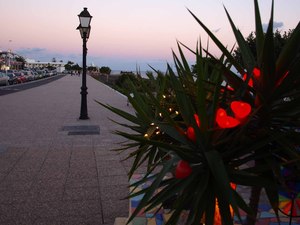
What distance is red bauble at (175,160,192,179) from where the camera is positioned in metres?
1.65

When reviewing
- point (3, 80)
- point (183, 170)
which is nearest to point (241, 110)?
point (183, 170)

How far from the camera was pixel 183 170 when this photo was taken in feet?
5.41

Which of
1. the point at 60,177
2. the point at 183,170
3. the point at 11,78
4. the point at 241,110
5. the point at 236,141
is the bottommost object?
the point at 11,78

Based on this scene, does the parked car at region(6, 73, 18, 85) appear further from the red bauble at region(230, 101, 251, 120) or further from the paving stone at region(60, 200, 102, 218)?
the red bauble at region(230, 101, 251, 120)

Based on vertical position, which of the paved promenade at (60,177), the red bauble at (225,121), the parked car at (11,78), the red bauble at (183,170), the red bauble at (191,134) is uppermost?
the red bauble at (225,121)

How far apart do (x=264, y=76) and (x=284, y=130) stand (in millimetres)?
319

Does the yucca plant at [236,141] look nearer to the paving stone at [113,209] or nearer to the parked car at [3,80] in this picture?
the paving stone at [113,209]

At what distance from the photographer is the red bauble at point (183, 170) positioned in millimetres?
1647

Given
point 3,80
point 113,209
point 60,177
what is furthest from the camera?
point 3,80

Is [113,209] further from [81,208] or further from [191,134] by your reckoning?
[191,134]

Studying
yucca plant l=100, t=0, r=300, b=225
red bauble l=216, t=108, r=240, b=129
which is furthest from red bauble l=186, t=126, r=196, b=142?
red bauble l=216, t=108, r=240, b=129

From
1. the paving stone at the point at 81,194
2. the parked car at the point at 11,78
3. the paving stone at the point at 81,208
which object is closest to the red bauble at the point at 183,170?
the paving stone at the point at 81,208

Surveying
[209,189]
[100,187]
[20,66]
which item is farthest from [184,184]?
[20,66]

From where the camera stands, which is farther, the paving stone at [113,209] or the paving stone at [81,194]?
the paving stone at [81,194]
